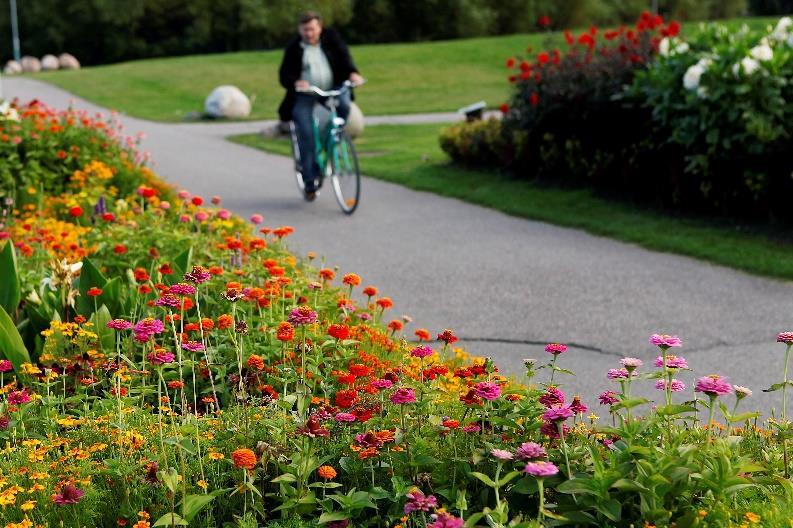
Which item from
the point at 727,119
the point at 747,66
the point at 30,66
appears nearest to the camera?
the point at 747,66

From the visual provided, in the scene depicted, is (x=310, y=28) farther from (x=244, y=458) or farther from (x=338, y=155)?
(x=244, y=458)

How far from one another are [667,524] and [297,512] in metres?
1.05

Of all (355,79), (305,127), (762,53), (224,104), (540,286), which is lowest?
(224,104)

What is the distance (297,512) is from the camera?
3.02 m

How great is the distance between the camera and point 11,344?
15.0 ft

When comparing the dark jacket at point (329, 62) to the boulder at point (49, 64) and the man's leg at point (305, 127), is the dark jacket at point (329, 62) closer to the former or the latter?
the man's leg at point (305, 127)

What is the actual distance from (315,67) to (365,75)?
1012 inches

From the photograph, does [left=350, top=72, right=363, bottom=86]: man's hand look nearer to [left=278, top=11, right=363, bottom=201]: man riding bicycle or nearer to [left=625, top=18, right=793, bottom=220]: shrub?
[left=278, top=11, right=363, bottom=201]: man riding bicycle

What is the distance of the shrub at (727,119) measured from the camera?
902 centimetres

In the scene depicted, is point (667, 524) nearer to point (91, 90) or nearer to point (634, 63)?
point (634, 63)

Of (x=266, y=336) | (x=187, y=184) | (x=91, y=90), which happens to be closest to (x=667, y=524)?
(x=266, y=336)

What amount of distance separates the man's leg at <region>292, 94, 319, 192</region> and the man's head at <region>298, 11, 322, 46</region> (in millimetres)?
563

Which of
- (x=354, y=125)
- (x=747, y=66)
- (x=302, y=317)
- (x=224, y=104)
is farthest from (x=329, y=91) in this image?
(x=224, y=104)

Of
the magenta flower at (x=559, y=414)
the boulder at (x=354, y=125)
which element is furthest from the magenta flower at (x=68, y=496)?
the boulder at (x=354, y=125)
